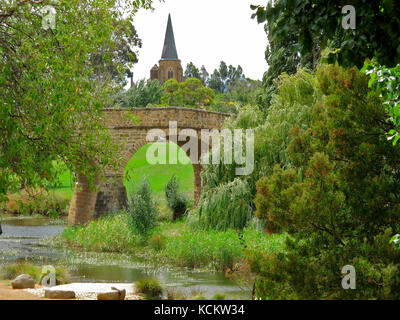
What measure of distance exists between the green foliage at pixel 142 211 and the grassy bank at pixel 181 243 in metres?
0.30

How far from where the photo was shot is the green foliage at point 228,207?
A: 16.2 m

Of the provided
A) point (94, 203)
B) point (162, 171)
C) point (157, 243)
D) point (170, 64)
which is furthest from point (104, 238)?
point (170, 64)

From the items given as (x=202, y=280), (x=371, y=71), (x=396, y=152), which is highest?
(x=371, y=71)

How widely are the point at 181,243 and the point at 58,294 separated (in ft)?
21.6

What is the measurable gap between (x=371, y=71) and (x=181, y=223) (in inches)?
699

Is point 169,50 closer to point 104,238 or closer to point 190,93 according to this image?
point 190,93

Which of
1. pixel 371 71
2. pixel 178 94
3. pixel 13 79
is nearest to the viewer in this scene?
pixel 371 71

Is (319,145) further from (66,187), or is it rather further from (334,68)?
(66,187)

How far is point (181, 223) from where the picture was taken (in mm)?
22906

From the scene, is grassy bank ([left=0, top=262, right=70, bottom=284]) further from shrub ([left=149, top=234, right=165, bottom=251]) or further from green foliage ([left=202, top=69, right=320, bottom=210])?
green foliage ([left=202, top=69, right=320, bottom=210])

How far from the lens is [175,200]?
24.9 meters

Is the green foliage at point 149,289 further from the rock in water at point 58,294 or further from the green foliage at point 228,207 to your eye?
the green foliage at point 228,207

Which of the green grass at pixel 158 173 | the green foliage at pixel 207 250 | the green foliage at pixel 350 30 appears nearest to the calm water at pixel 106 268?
the green foliage at pixel 207 250

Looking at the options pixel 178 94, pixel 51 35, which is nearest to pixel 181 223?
pixel 51 35
